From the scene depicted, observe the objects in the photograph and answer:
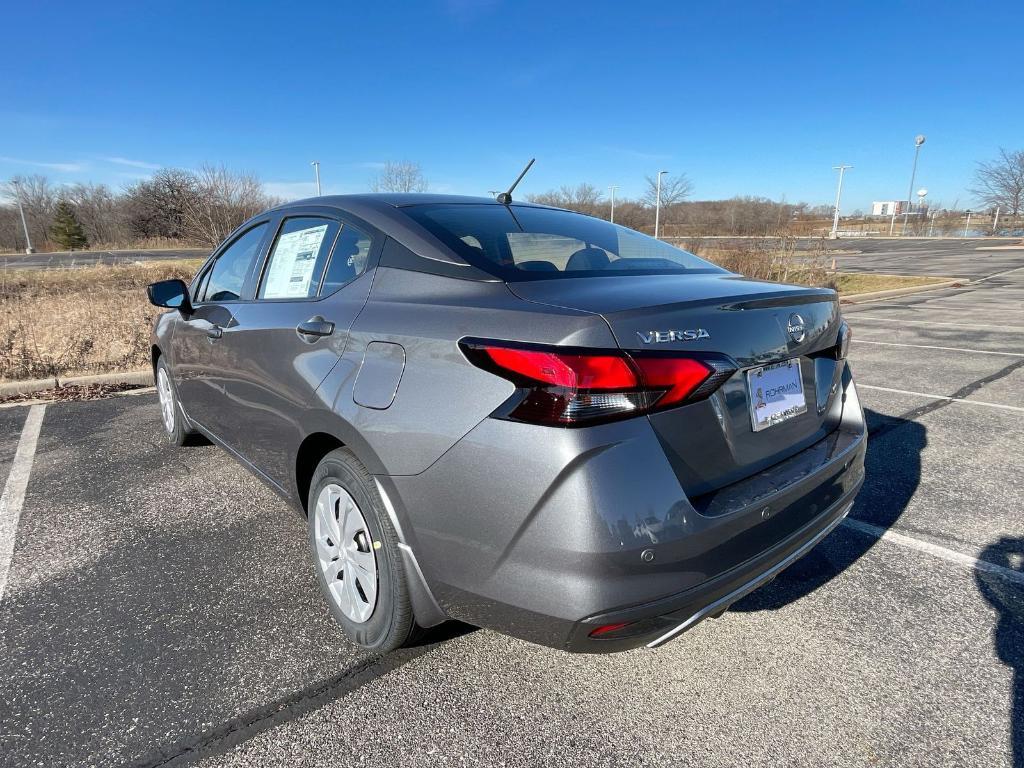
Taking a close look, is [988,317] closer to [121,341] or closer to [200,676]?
[200,676]

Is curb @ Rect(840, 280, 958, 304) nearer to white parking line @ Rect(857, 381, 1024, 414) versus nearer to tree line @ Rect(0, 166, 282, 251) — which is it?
white parking line @ Rect(857, 381, 1024, 414)

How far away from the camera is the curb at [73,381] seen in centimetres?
592

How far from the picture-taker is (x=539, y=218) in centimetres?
280

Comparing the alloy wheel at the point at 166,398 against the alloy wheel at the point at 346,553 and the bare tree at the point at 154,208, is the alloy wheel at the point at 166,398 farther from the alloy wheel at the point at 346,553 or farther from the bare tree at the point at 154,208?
the bare tree at the point at 154,208

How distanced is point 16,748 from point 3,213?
65599 millimetres

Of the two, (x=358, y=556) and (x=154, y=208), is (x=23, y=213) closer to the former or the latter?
(x=154, y=208)

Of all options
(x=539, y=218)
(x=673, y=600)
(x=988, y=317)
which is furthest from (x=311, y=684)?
(x=988, y=317)

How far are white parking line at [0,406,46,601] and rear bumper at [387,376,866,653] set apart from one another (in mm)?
2219

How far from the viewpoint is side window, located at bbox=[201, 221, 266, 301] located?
313 cm

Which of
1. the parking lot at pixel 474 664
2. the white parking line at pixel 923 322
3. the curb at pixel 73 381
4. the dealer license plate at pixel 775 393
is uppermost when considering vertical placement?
the dealer license plate at pixel 775 393

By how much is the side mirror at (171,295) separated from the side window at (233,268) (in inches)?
4.7

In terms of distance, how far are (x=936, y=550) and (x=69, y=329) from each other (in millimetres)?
10332

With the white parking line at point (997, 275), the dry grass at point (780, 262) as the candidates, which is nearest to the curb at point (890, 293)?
the dry grass at point (780, 262)

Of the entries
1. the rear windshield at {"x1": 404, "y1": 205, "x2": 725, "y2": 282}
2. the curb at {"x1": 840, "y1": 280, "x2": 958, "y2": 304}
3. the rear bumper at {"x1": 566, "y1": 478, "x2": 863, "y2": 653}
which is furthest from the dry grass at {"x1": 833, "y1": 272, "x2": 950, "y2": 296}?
the rear bumper at {"x1": 566, "y1": 478, "x2": 863, "y2": 653}
